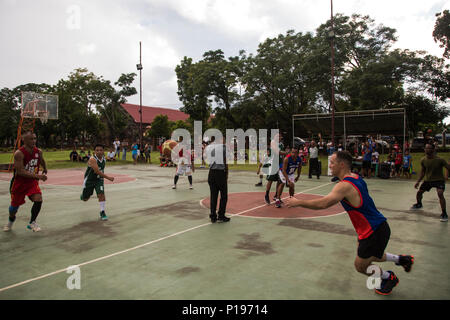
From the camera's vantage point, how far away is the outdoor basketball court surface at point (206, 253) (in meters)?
3.94

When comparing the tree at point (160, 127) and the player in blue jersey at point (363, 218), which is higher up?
the tree at point (160, 127)

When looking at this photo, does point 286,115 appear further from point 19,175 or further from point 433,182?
point 19,175

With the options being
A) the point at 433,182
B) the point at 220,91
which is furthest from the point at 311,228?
the point at 220,91

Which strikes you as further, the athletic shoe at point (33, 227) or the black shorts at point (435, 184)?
the black shorts at point (435, 184)

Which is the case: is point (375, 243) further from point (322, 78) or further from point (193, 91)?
point (193, 91)

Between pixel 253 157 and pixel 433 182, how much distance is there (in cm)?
2113

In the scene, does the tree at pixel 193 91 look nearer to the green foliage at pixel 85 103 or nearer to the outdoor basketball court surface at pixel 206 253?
the green foliage at pixel 85 103

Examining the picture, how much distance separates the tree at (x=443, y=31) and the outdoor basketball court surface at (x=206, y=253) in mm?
23603

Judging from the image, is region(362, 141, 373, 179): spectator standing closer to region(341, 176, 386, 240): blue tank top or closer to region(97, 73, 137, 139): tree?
region(341, 176, 386, 240): blue tank top

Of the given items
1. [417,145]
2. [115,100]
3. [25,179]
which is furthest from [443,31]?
[115,100]

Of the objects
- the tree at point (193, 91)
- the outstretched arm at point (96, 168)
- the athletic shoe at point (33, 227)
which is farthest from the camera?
the tree at point (193, 91)

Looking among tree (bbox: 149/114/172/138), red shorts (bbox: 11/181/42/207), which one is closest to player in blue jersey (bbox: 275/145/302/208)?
red shorts (bbox: 11/181/42/207)

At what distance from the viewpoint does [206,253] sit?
5309 millimetres

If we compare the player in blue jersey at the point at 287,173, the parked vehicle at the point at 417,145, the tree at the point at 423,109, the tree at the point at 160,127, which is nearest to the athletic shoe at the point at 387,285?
the player in blue jersey at the point at 287,173
